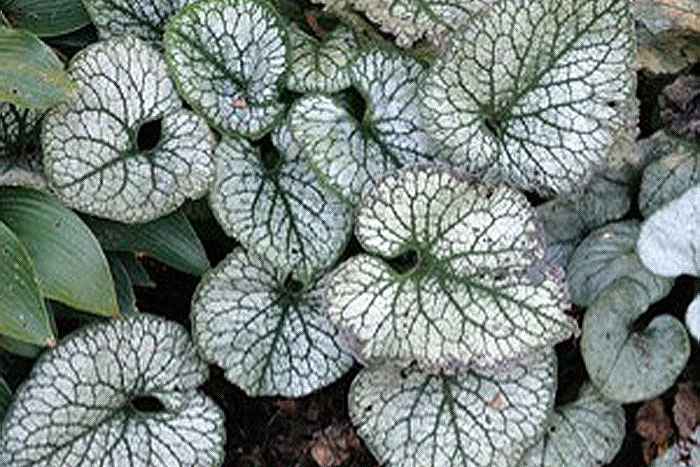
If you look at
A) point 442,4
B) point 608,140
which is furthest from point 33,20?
point 608,140

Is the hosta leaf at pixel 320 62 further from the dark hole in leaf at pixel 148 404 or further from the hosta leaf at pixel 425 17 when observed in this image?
the dark hole in leaf at pixel 148 404

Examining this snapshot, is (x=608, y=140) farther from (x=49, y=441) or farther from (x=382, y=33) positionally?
(x=49, y=441)

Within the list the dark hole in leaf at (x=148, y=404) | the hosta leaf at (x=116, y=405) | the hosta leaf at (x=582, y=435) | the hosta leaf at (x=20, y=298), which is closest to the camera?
the hosta leaf at (x=20, y=298)

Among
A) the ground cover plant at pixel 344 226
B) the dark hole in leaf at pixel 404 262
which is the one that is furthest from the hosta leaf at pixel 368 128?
the dark hole in leaf at pixel 404 262

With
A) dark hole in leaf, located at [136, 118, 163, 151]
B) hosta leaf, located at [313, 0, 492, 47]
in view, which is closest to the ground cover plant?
hosta leaf, located at [313, 0, 492, 47]

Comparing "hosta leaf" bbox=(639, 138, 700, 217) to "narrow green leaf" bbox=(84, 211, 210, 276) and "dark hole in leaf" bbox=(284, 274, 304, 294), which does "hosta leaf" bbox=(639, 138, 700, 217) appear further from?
"narrow green leaf" bbox=(84, 211, 210, 276)

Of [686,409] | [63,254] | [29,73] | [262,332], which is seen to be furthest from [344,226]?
[686,409]
